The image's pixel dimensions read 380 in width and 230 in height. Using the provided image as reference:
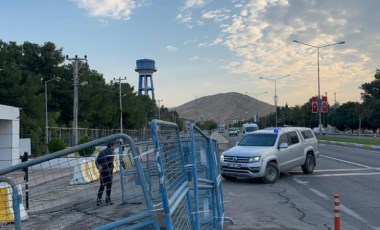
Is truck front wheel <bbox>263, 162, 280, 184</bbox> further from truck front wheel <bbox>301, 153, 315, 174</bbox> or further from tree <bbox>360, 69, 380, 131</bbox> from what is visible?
tree <bbox>360, 69, 380, 131</bbox>

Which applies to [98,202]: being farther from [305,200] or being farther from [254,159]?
[254,159]

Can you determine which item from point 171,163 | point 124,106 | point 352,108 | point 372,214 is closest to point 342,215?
point 372,214

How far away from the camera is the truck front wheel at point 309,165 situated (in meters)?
18.4

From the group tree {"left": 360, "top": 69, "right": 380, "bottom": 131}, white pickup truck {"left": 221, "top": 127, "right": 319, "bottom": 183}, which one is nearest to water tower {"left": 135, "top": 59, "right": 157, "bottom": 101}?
tree {"left": 360, "top": 69, "right": 380, "bottom": 131}

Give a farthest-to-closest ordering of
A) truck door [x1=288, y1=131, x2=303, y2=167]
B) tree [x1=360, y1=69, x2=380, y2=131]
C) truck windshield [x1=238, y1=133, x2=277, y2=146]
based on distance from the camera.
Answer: tree [x1=360, y1=69, x2=380, y2=131] → truck door [x1=288, y1=131, x2=303, y2=167] → truck windshield [x1=238, y1=133, x2=277, y2=146]

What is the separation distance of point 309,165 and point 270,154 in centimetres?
322

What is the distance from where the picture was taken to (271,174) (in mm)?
16141

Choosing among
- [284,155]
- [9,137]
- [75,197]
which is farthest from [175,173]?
[9,137]

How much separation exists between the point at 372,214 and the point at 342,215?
0.64 meters

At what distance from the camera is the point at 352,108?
346ft

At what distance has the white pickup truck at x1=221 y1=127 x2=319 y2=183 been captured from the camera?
15.7m

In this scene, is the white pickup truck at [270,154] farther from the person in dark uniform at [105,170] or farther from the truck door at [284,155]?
the person in dark uniform at [105,170]

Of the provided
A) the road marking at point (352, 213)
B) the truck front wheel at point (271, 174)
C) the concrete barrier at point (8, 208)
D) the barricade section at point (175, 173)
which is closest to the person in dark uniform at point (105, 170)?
the barricade section at point (175, 173)

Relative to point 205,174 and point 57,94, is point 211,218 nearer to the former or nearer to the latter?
point 205,174
